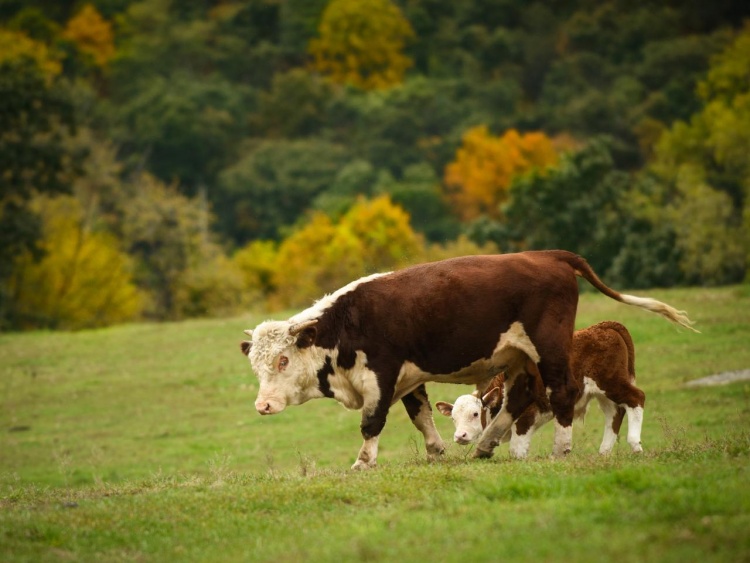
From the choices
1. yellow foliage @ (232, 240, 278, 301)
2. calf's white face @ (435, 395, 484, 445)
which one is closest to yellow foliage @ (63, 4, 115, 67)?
yellow foliage @ (232, 240, 278, 301)

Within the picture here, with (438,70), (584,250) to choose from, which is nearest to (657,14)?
(438,70)

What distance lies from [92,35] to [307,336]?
141 metres

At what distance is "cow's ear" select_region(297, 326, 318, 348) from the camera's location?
49.1 feet

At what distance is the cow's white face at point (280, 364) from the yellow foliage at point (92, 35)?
440 feet

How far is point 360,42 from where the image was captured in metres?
152

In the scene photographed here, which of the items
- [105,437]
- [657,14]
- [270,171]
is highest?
[657,14]

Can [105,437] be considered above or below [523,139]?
below

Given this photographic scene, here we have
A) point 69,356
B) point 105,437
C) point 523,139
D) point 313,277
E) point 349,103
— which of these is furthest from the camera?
point 349,103

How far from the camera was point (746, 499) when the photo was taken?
1077cm

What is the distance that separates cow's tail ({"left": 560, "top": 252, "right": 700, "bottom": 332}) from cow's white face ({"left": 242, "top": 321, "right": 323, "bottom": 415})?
10.8 feet

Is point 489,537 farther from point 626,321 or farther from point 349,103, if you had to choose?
point 349,103

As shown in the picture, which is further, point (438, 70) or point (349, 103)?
point (438, 70)

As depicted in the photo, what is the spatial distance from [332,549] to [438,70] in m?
133

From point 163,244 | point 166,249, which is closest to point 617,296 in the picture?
point 166,249
